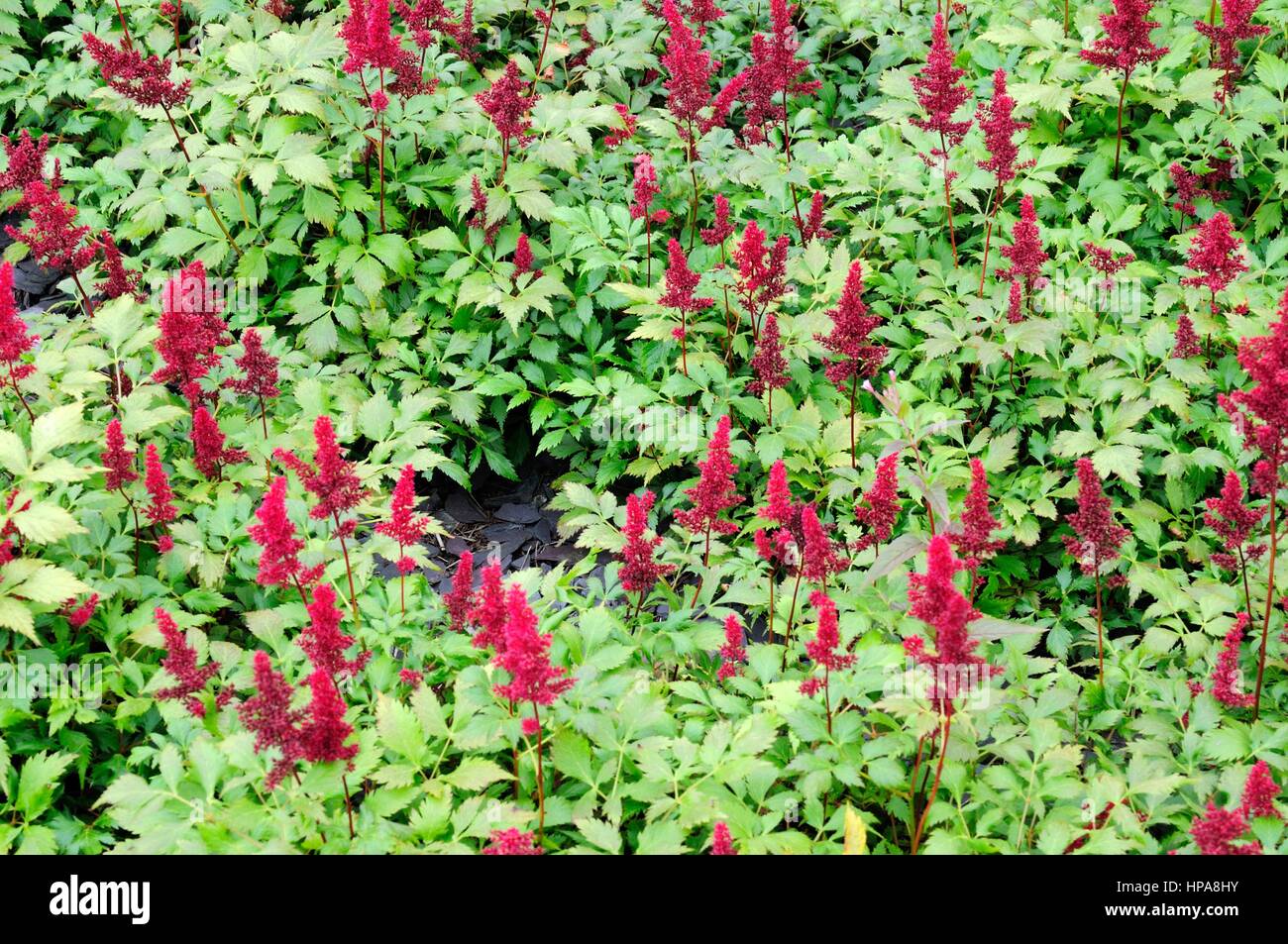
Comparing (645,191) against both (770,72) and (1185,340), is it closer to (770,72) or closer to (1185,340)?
(770,72)

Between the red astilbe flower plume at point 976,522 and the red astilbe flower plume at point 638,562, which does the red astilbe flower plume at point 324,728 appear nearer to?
the red astilbe flower plume at point 638,562

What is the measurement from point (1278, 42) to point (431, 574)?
5.75 m

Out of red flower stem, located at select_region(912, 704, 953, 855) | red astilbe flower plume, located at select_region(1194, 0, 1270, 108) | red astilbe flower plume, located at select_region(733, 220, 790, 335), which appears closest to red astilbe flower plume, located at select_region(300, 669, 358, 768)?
red flower stem, located at select_region(912, 704, 953, 855)

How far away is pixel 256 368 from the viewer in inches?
186

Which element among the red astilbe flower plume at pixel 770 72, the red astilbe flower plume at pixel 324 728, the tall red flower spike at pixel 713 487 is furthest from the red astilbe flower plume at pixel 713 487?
the red astilbe flower plume at pixel 770 72

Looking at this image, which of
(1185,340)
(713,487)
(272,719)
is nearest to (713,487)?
(713,487)

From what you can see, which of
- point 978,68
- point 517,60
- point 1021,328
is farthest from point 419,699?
point 978,68

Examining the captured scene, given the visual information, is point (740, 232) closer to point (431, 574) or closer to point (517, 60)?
point (517, 60)

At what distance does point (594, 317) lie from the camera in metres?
5.86

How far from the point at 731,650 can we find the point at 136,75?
4077 millimetres

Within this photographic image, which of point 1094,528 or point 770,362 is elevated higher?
point 770,362

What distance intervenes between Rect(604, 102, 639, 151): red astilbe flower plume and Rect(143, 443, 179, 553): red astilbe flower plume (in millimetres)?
3264

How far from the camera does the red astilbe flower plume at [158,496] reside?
161 inches

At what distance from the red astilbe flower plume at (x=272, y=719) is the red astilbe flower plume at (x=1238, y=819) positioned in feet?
8.33
